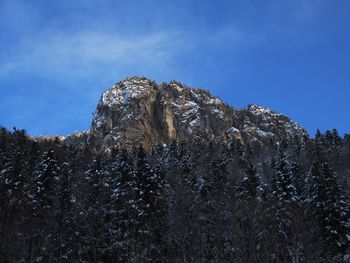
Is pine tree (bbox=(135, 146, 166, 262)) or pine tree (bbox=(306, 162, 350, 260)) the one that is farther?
pine tree (bbox=(306, 162, 350, 260))

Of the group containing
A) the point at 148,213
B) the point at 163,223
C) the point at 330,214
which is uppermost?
the point at 148,213

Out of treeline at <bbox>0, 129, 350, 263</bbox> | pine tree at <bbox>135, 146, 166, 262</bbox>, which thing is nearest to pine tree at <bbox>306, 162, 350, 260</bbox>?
treeline at <bbox>0, 129, 350, 263</bbox>

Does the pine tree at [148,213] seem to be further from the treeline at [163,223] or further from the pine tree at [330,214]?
the pine tree at [330,214]

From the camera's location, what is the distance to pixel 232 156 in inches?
4675

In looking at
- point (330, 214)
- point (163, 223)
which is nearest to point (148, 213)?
point (163, 223)

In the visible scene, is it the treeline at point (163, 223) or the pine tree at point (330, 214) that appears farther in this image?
the pine tree at point (330, 214)

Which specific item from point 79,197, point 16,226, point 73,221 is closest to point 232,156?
point 79,197

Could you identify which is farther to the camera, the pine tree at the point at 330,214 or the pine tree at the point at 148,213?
the pine tree at the point at 330,214

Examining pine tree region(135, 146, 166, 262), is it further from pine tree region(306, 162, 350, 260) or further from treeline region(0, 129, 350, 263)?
pine tree region(306, 162, 350, 260)

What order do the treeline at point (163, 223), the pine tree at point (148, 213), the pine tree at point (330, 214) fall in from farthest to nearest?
the pine tree at point (330, 214)
the pine tree at point (148, 213)
the treeline at point (163, 223)

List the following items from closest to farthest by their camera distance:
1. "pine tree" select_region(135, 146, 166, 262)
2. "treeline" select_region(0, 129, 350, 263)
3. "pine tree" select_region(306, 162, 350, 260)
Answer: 1. "treeline" select_region(0, 129, 350, 263)
2. "pine tree" select_region(135, 146, 166, 262)
3. "pine tree" select_region(306, 162, 350, 260)

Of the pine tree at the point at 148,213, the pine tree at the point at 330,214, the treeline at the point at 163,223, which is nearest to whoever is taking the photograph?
the treeline at the point at 163,223

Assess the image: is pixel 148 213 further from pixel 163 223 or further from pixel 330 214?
pixel 330 214

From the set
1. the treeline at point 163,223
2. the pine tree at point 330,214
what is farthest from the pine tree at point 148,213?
the pine tree at point 330,214
